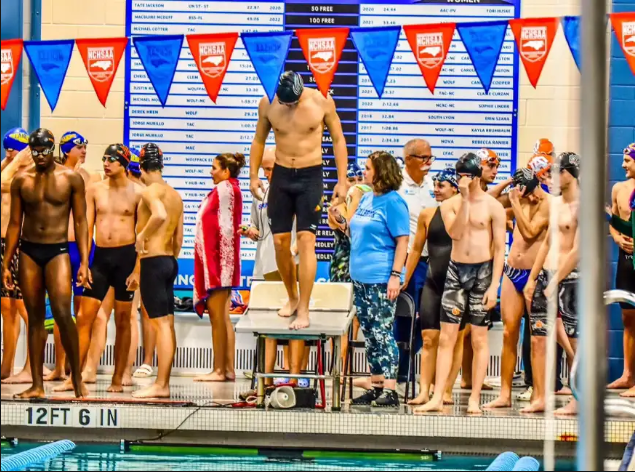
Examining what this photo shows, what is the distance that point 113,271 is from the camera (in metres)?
8.47

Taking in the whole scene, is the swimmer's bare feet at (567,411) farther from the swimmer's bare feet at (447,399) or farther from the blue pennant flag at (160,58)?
the blue pennant flag at (160,58)

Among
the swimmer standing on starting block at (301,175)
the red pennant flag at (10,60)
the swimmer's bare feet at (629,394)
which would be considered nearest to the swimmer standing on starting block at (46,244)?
the red pennant flag at (10,60)

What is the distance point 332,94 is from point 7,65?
3.30 metres

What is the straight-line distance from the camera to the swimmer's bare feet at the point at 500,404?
7.95 m

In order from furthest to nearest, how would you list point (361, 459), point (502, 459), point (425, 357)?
point (425, 357) < point (361, 459) < point (502, 459)

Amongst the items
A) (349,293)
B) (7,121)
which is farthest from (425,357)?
(7,121)

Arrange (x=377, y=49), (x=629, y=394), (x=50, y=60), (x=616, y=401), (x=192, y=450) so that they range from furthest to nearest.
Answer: (x=50, y=60)
(x=377, y=49)
(x=629, y=394)
(x=192, y=450)
(x=616, y=401)

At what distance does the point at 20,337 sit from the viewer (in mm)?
9898

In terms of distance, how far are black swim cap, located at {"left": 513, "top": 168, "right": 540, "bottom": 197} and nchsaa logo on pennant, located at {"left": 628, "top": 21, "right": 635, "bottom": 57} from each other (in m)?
1.36

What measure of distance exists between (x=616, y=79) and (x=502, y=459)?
17.0ft

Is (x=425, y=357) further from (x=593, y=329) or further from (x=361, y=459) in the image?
(x=593, y=329)

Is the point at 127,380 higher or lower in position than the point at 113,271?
lower

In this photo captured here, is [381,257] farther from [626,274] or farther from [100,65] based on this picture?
[100,65]

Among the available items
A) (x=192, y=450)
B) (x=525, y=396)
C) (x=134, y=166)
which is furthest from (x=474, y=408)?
(x=134, y=166)
